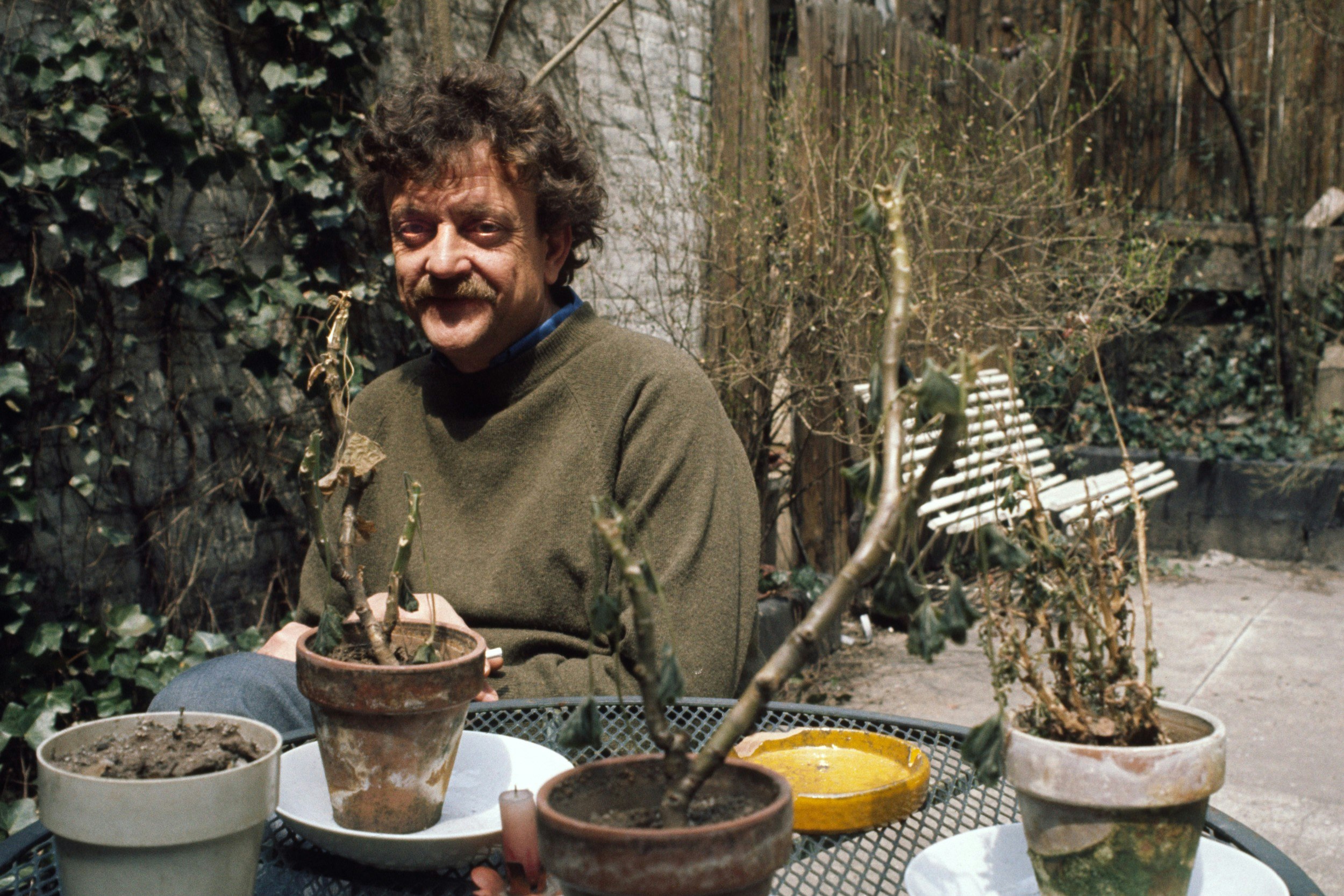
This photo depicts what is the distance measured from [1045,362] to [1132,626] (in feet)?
15.7

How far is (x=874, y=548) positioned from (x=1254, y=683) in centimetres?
382

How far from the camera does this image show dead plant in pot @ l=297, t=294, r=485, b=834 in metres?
0.95

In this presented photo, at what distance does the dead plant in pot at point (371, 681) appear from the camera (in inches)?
37.6

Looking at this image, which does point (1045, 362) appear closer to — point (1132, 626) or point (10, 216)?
point (10, 216)

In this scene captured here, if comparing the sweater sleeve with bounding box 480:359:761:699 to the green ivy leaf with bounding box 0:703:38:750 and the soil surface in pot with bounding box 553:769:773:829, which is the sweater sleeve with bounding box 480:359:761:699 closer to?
the soil surface in pot with bounding box 553:769:773:829

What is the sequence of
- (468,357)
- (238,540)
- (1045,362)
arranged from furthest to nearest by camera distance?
(1045,362)
(238,540)
(468,357)

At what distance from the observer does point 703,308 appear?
169 inches

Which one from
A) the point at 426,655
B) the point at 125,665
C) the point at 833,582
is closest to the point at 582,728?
the point at 833,582

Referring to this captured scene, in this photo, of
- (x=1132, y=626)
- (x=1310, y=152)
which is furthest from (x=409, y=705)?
(x=1310, y=152)

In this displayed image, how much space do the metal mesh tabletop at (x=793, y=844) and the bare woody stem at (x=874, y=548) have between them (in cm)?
16

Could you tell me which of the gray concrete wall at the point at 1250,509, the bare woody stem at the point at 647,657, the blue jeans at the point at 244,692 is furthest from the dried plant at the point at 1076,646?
the gray concrete wall at the point at 1250,509

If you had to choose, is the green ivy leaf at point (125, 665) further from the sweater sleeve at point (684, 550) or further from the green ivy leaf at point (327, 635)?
the green ivy leaf at point (327, 635)

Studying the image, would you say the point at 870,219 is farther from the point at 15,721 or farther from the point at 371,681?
the point at 15,721

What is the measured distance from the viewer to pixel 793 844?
43.1 inches
